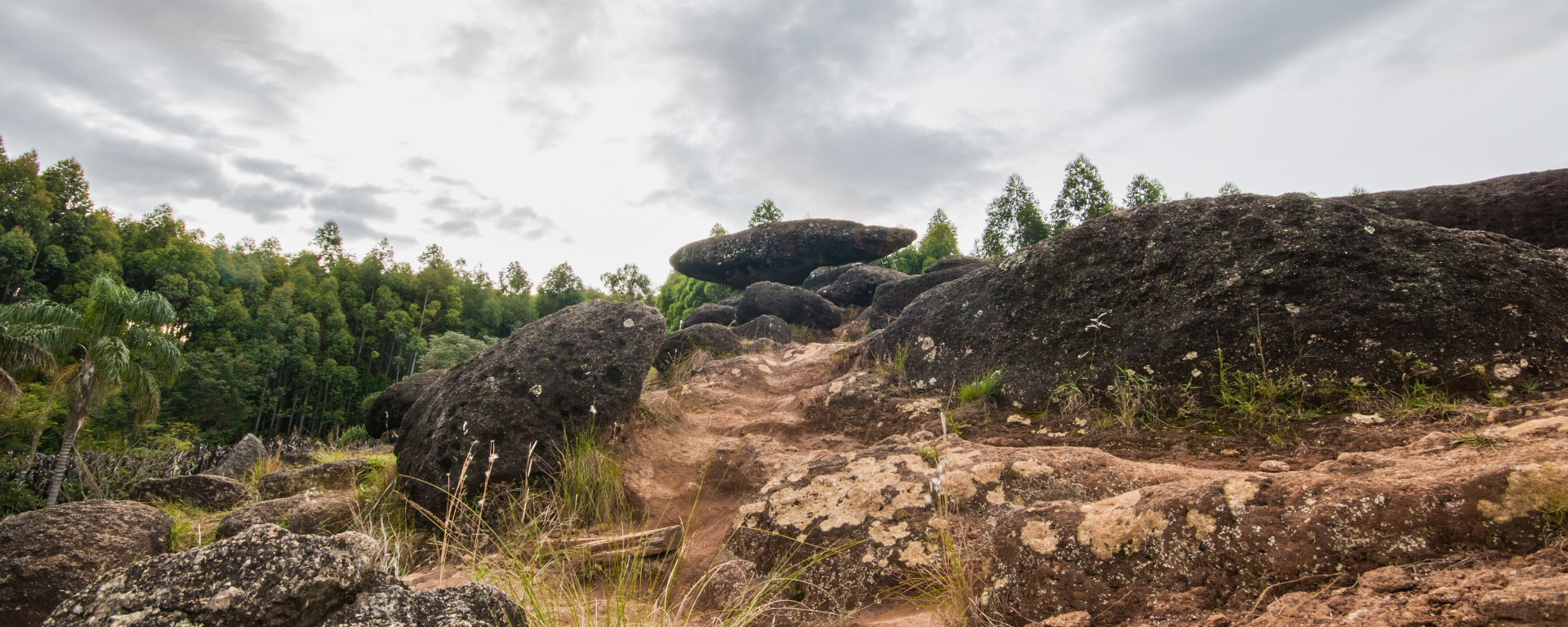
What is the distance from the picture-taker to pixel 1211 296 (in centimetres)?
418

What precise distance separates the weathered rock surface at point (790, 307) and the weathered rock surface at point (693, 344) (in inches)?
162

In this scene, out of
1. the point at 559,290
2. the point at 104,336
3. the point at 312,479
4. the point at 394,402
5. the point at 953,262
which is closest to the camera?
the point at 312,479

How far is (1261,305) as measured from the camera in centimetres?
394

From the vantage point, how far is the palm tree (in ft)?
55.1

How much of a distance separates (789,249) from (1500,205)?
A: 55.9ft

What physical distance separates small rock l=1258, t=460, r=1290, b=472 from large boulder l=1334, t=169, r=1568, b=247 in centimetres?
325

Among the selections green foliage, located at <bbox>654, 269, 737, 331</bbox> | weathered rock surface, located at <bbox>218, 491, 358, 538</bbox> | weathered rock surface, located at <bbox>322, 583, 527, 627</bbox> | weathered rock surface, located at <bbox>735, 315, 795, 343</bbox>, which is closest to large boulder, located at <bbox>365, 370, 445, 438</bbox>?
weathered rock surface, located at <bbox>218, 491, 358, 538</bbox>

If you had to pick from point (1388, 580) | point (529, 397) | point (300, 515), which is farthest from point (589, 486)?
point (1388, 580)

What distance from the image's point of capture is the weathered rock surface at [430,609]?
66.5 inches

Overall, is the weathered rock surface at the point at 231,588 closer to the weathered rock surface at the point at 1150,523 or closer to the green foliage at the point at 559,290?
the weathered rock surface at the point at 1150,523

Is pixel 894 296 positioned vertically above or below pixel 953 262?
below

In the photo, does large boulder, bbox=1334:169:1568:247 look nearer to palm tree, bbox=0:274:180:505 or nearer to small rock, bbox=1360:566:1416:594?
small rock, bbox=1360:566:1416:594

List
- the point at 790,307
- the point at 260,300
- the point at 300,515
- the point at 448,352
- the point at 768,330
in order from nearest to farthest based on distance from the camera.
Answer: the point at 300,515, the point at 768,330, the point at 790,307, the point at 448,352, the point at 260,300

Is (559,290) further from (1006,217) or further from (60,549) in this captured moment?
(60,549)
